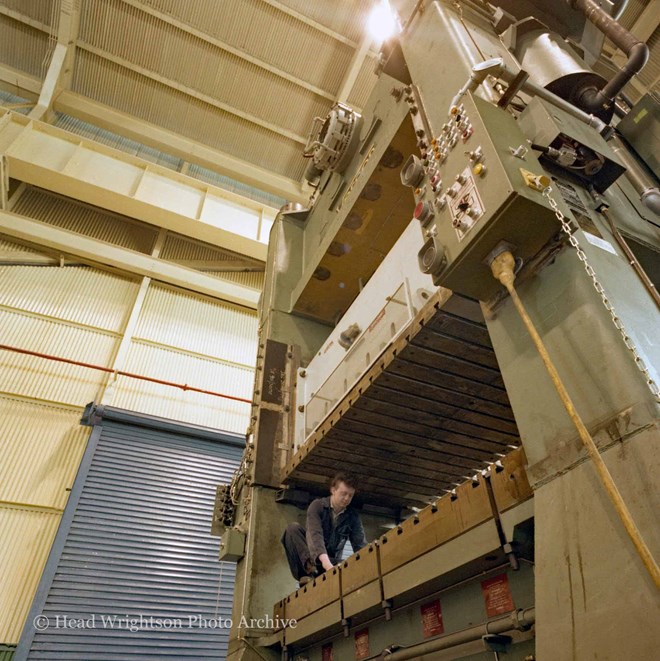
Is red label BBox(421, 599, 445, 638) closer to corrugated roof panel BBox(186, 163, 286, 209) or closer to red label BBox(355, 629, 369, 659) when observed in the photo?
red label BBox(355, 629, 369, 659)

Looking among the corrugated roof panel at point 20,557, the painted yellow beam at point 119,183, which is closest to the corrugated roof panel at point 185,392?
the corrugated roof panel at point 20,557

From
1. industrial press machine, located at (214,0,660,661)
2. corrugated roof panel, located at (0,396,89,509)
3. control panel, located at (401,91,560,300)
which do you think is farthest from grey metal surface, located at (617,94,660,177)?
corrugated roof panel, located at (0,396,89,509)

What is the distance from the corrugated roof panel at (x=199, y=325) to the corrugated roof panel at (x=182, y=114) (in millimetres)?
Result: 4679

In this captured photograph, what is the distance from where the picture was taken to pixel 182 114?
1248cm

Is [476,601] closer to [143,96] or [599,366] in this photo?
[599,366]

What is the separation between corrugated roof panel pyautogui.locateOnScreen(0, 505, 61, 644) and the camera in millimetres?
6438

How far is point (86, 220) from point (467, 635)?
12.4 meters

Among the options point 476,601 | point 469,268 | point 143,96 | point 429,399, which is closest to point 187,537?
point 429,399

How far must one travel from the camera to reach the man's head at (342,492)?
372 cm

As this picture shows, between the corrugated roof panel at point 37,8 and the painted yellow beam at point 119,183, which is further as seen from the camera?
the corrugated roof panel at point 37,8

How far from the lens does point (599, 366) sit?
159 cm

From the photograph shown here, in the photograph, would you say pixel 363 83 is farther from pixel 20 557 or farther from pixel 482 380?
pixel 20 557

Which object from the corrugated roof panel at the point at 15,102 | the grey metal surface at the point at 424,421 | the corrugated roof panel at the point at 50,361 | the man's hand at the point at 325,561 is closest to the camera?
the grey metal surface at the point at 424,421

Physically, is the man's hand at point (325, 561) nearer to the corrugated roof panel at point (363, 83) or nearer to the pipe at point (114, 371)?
the pipe at point (114, 371)
